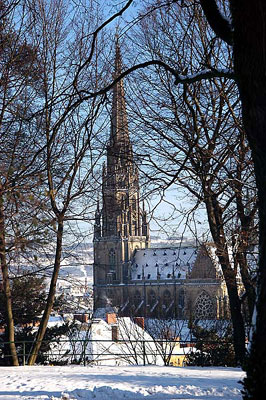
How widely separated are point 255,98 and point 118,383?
21.0 ft

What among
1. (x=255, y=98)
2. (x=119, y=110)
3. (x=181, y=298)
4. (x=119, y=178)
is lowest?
(x=255, y=98)

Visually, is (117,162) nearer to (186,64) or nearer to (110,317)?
(186,64)

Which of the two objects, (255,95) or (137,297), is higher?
(137,297)

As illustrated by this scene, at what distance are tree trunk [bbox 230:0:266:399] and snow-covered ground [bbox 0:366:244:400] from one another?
3643mm

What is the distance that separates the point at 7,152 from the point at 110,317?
30.3 m

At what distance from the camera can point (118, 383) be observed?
8984 millimetres

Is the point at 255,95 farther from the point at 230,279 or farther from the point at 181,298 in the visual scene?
the point at 181,298

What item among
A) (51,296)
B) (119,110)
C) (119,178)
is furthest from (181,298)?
(119,110)

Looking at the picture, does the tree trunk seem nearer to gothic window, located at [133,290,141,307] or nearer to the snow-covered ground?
the snow-covered ground

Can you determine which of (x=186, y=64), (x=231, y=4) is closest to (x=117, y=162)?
(x=186, y=64)

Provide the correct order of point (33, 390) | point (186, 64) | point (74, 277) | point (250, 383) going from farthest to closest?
point (74, 277), point (186, 64), point (33, 390), point (250, 383)

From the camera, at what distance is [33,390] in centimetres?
834

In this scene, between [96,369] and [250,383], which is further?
[96,369]

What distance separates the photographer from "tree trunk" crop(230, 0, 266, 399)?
12.0 ft
